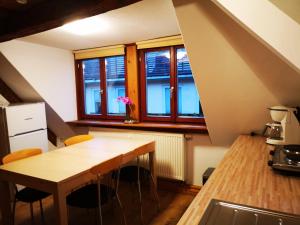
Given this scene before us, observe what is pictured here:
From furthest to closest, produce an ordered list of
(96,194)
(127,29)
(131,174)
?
(131,174) → (127,29) → (96,194)

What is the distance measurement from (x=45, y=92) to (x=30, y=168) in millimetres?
1724

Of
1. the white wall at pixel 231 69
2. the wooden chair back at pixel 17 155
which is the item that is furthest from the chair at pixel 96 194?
the white wall at pixel 231 69

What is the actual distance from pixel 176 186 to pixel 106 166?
4.88 ft

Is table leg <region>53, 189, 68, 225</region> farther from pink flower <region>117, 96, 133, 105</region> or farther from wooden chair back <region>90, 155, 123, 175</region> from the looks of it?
pink flower <region>117, 96, 133, 105</region>

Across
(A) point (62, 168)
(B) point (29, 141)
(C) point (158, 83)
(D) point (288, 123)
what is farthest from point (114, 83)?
(D) point (288, 123)

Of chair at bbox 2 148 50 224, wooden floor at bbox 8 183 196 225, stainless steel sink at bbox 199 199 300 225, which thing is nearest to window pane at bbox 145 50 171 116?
wooden floor at bbox 8 183 196 225

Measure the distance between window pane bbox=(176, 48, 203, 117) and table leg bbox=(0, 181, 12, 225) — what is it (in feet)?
7.26

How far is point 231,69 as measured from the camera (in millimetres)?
1853

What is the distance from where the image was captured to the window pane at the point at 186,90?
9.96ft

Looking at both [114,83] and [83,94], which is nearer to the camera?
[114,83]

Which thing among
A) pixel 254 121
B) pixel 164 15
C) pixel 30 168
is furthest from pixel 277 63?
pixel 30 168

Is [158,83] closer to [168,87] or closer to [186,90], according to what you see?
[168,87]

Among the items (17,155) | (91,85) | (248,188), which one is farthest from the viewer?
(91,85)

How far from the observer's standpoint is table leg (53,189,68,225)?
5.39ft
